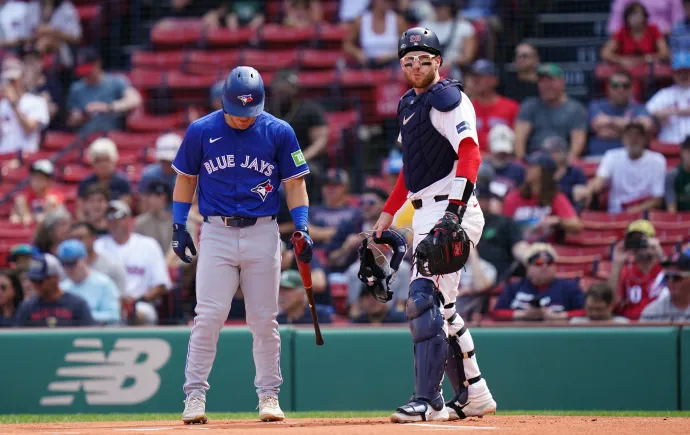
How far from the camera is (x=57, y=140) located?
13219 millimetres

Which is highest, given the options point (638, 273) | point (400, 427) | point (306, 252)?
point (306, 252)

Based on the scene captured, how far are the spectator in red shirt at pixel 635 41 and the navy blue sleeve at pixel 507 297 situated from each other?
11.9 ft

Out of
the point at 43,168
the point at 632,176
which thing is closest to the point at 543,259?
the point at 632,176

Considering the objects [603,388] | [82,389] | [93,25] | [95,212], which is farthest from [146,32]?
[603,388]

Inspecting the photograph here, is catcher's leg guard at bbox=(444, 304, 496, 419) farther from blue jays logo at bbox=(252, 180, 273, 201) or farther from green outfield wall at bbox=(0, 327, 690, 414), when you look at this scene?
green outfield wall at bbox=(0, 327, 690, 414)

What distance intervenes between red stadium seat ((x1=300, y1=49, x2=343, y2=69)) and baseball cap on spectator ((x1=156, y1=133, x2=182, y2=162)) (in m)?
2.17

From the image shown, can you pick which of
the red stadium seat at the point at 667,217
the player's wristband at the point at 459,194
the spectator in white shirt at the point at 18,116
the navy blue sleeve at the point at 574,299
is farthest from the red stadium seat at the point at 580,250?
the spectator in white shirt at the point at 18,116

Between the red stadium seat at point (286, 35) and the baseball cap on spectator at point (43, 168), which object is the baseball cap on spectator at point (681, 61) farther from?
the baseball cap on spectator at point (43, 168)

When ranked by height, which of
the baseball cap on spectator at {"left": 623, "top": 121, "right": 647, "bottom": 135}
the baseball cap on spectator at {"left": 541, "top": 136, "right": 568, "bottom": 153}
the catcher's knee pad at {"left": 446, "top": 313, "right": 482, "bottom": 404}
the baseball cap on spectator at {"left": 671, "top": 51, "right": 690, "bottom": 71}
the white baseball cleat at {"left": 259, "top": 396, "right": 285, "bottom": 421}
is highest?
the baseball cap on spectator at {"left": 671, "top": 51, "right": 690, "bottom": 71}

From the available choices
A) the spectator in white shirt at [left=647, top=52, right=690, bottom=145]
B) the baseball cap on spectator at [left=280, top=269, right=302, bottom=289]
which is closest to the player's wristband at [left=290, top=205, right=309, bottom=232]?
the baseball cap on spectator at [left=280, top=269, right=302, bottom=289]

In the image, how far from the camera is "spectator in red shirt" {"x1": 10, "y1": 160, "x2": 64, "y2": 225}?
11547mm

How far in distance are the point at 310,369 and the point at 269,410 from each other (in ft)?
7.90

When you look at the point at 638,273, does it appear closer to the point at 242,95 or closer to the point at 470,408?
the point at 470,408

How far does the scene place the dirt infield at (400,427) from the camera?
545 centimetres
